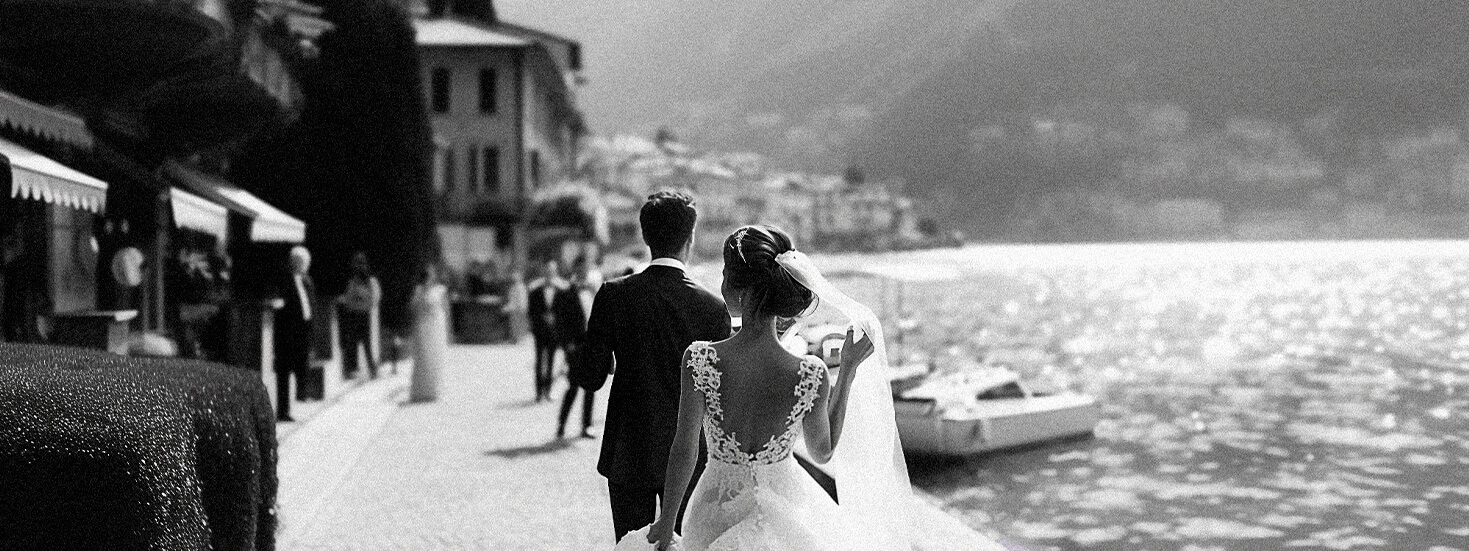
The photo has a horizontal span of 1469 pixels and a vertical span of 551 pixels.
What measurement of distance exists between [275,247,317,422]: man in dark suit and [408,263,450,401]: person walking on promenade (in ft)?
6.85

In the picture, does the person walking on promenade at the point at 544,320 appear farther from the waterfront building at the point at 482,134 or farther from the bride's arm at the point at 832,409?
the waterfront building at the point at 482,134

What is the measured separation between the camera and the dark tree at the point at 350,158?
30.2 meters

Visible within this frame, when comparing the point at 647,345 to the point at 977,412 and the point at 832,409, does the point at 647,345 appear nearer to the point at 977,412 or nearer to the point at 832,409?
the point at 832,409

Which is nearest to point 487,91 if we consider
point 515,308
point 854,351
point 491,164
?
point 491,164

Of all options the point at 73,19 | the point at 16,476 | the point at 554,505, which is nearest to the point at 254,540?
the point at 16,476

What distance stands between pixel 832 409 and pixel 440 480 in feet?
26.0

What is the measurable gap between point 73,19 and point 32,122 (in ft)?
6.36

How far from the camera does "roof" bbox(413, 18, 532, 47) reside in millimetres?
50250

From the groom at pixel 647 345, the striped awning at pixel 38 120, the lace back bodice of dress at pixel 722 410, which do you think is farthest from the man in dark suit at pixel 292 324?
the lace back bodice of dress at pixel 722 410

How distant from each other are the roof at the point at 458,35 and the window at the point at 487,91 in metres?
1.25

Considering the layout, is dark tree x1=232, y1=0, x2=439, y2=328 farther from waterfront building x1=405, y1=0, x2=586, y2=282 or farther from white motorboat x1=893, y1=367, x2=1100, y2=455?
waterfront building x1=405, y1=0, x2=586, y2=282

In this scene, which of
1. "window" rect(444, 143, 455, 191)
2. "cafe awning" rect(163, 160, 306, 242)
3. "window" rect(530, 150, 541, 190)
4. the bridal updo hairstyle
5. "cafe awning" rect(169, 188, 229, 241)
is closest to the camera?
the bridal updo hairstyle

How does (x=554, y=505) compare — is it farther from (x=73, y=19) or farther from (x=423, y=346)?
(x=423, y=346)

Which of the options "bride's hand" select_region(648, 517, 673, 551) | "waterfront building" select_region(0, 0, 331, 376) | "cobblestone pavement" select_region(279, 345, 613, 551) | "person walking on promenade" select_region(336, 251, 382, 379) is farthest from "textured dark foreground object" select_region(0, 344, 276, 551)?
"person walking on promenade" select_region(336, 251, 382, 379)
